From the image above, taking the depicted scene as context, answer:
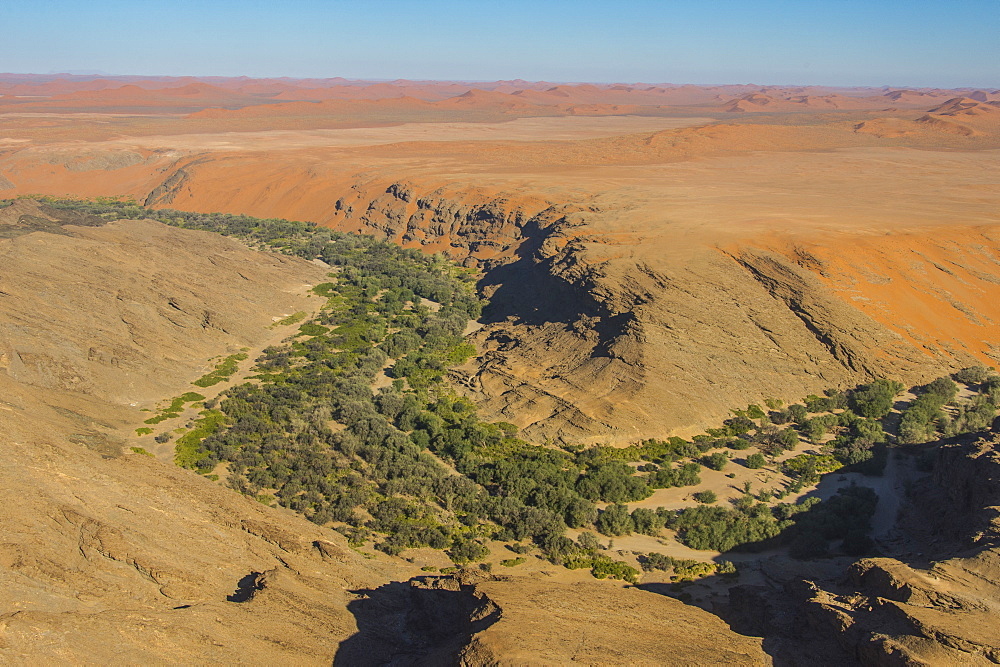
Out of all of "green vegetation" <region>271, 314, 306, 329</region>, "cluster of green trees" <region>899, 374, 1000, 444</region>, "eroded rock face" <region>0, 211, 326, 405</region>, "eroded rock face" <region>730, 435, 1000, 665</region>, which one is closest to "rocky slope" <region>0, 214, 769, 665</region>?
"eroded rock face" <region>730, 435, 1000, 665</region>

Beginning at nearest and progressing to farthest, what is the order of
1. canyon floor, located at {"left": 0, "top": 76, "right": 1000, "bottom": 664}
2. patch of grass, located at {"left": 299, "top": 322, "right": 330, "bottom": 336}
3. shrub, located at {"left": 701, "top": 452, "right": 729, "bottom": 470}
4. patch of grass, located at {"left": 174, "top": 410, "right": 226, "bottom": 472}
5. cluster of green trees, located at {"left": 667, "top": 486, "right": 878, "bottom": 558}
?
canyon floor, located at {"left": 0, "top": 76, "right": 1000, "bottom": 664} < cluster of green trees, located at {"left": 667, "top": 486, "right": 878, "bottom": 558} < patch of grass, located at {"left": 174, "top": 410, "right": 226, "bottom": 472} < shrub, located at {"left": 701, "top": 452, "right": 729, "bottom": 470} < patch of grass, located at {"left": 299, "top": 322, "right": 330, "bottom": 336}

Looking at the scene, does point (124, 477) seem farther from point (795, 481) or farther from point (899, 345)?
point (899, 345)

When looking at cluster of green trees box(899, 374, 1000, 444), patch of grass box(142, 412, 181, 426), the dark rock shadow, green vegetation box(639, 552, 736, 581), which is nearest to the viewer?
the dark rock shadow

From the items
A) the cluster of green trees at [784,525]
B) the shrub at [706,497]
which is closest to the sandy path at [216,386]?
the cluster of green trees at [784,525]

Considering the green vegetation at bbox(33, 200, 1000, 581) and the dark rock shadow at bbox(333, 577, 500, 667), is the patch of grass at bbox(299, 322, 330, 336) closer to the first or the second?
the green vegetation at bbox(33, 200, 1000, 581)

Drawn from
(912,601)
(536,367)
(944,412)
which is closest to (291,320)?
(536,367)

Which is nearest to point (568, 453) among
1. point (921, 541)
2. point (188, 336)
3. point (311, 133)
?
point (921, 541)

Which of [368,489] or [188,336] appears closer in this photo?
[368,489]
